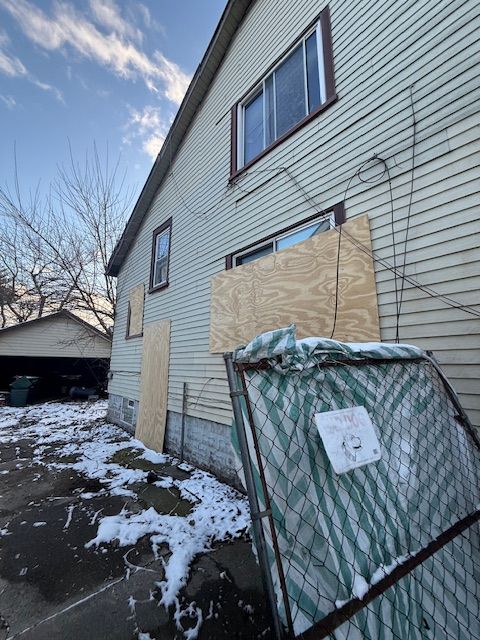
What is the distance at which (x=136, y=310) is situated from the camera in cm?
848

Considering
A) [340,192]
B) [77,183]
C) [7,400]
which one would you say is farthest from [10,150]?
[340,192]

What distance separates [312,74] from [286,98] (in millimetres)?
497

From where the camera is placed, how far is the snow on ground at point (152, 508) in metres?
2.59

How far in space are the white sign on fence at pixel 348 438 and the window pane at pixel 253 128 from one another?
4907 mm

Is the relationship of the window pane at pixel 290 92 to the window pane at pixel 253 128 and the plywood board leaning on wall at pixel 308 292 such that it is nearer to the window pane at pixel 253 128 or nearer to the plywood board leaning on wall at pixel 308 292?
the window pane at pixel 253 128

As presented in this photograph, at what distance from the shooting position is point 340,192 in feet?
11.1

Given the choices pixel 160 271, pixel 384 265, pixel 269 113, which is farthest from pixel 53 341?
pixel 384 265

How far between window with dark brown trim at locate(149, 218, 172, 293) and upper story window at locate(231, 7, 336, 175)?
2948mm

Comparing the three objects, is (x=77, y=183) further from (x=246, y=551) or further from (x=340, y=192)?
(x=246, y=551)

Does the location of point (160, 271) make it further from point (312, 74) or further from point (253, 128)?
point (312, 74)

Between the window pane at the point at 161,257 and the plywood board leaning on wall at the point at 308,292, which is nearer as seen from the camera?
the plywood board leaning on wall at the point at 308,292

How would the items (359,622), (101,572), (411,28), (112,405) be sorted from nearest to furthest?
(359,622)
(101,572)
(411,28)
(112,405)

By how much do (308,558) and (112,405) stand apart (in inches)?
362

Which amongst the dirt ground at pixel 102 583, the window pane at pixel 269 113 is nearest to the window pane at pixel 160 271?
the window pane at pixel 269 113
